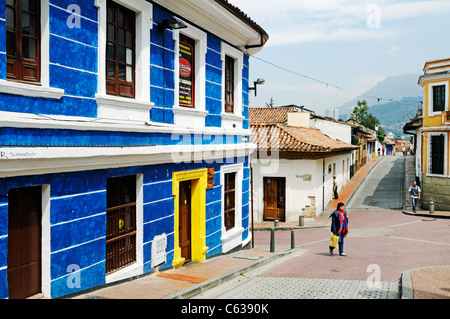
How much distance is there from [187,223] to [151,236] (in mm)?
2070

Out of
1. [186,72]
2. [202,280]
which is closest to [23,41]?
[186,72]

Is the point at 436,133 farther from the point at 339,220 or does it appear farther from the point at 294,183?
the point at 339,220

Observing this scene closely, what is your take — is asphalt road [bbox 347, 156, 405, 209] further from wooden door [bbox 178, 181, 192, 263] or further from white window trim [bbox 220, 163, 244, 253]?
wooden door [bbox 178, 181, 192, 263]

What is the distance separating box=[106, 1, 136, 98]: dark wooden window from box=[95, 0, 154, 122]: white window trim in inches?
4.1

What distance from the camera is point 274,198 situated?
22906 mm

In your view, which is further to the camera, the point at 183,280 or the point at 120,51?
the point at 183,280

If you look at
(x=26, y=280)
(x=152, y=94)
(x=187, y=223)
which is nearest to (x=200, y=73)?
(x=152, y=94)

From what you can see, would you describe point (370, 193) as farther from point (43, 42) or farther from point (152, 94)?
point (43, 42)

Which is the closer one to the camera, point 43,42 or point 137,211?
point 43,42

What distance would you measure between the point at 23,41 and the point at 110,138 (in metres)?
2.08

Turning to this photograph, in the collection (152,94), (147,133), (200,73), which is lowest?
(147,133)

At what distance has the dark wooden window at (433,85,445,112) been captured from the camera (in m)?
23.7

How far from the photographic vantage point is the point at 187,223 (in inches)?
421

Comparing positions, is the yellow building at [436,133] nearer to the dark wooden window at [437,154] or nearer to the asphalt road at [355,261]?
the dark wooden window at [437,154]
